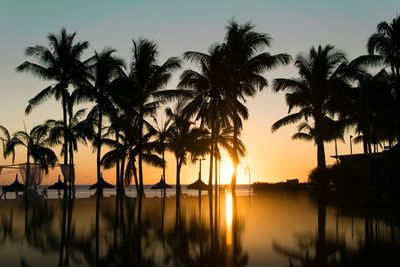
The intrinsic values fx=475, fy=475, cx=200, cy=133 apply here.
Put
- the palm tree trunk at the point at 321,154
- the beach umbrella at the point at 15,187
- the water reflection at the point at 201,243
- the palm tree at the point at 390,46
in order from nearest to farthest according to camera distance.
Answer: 1. the water reflection at the point at 201,243
2. the palm tree at the point at 390,46
3. the palm tree trunk at the point at 321,154
4. the beach umbrella at the point at 15,187

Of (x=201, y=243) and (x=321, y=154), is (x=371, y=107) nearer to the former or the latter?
(x=321, y=154)

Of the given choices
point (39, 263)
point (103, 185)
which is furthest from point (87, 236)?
point (103, 185)

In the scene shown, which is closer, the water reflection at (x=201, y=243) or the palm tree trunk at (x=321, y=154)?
the water reflection at (x=201, y=243)

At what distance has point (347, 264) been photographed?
31.0 feet

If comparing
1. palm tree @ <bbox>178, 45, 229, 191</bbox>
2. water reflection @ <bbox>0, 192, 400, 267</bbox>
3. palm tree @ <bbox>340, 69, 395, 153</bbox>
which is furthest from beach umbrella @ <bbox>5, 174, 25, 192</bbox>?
palm tree @ <bbox>340, 69, 395, 153</bbox>

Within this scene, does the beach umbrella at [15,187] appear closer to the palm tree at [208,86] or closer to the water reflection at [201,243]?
the palm tree at [208,86]

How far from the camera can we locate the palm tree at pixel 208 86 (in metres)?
32.4

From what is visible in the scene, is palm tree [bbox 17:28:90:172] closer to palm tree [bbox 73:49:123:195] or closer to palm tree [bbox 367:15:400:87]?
palm tree [bbox 73:49:123:195]

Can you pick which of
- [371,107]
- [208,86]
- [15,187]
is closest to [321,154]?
[371,107]

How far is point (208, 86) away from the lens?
108ft

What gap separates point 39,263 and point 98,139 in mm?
28702

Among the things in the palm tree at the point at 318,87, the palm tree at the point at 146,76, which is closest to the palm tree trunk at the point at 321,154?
the palm tree at the point at 318,87

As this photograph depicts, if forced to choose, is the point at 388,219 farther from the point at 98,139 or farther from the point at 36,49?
the point at 36,49

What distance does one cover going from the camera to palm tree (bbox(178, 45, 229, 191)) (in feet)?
106
